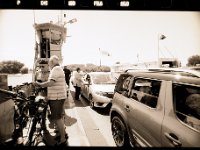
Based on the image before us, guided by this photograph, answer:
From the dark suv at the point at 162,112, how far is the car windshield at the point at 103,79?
4768 millimetres

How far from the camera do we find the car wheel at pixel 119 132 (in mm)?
4031

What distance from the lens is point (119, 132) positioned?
4.33 m

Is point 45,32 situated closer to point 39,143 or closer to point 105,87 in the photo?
point 105,87

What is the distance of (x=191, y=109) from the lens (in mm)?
2900

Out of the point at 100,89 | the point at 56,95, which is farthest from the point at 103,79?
the point at 56,95

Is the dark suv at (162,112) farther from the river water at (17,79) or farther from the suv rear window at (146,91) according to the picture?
the river water at (17,79)

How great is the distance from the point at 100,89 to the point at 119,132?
12.1ft

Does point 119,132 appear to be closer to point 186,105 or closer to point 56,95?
point 56,95

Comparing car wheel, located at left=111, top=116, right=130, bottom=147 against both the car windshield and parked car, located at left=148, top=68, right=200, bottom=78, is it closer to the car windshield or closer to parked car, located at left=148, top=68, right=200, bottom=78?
parked car, located at left=148, top=68, right=200, bottom=78

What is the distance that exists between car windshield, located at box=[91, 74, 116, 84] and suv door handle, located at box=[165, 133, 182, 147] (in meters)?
6.33
